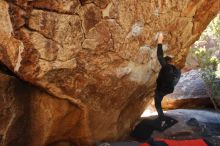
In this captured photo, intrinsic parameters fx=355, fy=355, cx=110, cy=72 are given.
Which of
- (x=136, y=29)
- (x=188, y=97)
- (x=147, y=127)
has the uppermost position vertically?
(x=136, y=29)

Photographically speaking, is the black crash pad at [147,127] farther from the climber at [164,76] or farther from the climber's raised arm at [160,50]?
the climber's raised arm at [160,50]

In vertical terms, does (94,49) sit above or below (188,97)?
above

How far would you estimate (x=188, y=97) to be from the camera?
1293 centimetres

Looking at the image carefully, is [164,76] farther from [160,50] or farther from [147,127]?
[147,127]

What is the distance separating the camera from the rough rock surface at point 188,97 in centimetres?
1291

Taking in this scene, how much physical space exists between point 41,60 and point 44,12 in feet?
2.65

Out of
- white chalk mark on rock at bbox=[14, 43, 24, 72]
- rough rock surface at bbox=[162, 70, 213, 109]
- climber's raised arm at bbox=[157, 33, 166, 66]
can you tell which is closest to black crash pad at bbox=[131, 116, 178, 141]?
climber's raised arm at bbox=[157, 33, 166, 66]

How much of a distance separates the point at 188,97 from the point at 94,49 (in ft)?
23.5

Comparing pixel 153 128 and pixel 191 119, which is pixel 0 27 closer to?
pixel 153 128

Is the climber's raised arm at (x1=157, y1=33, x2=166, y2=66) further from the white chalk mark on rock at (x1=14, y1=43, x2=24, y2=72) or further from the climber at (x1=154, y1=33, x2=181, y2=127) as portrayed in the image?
the white chalk mark on rock at (x1=14, y1=43, x2=24, y2=72)

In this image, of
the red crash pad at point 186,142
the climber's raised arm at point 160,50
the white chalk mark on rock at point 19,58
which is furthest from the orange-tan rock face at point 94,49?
the red crash pad at point 186,142

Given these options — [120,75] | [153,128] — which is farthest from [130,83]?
[153,128]

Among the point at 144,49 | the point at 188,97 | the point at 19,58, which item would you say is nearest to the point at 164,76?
the point at 144,49

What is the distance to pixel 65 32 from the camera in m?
6.07
